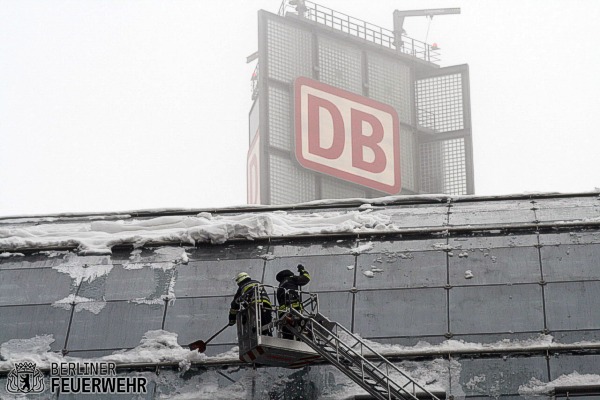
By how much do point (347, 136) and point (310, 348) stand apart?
36.8 metres

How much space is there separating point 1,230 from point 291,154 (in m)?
Result: 26.5

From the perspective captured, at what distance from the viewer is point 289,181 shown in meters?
59.0

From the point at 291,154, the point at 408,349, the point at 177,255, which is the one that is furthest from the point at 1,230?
the point at 291,154

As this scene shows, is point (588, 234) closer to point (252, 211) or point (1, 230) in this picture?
point (252, 211)

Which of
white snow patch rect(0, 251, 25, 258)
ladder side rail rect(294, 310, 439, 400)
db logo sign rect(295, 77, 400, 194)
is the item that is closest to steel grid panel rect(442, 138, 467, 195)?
db logo sign rect(295, 77, 400, 194)

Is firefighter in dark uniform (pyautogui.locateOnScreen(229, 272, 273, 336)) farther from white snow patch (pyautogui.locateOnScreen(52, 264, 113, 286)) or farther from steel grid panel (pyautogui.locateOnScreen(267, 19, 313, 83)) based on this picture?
steel grid panel (pyautogui.locateOnScreen(267, 19, 313, 83))

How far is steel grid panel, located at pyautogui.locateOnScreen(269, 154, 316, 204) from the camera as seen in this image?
5825cm

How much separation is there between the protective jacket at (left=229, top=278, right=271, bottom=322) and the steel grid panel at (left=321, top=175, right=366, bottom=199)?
107 feet

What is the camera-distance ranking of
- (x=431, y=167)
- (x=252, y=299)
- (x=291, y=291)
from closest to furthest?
(x=252, y=299)
(x=291, y=291)
(x=431, y=167)

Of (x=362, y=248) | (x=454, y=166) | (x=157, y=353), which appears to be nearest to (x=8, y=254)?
(x=157, y=353)

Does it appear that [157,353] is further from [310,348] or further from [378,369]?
[378,369]

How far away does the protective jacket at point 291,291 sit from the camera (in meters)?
26.5

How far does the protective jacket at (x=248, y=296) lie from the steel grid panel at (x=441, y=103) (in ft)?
123

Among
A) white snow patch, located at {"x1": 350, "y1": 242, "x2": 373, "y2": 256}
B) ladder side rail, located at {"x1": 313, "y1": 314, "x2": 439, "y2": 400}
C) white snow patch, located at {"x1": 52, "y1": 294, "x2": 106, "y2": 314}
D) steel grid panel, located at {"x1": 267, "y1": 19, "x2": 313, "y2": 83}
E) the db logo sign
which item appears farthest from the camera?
steel grid panel, located at {"x1": 267, "y1": 19, "x2": 313, "y2": 83}
